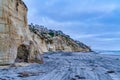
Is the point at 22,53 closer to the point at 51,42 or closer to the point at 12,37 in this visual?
the point at 12,37

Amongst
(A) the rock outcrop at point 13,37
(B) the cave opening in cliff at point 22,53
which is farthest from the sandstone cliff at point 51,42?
(B) the cave opening in cliff at point 22,53

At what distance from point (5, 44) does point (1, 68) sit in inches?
67.1

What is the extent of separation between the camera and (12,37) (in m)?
19.7

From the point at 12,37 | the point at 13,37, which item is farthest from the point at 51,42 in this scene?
the point at 12,37

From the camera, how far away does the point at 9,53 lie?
1894cm

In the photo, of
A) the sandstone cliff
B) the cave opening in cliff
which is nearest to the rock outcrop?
the cave opening in cliff

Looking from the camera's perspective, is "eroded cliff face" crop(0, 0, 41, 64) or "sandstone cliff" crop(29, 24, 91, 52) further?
"sandstone cliff" crop(29, 24, 91, 52)

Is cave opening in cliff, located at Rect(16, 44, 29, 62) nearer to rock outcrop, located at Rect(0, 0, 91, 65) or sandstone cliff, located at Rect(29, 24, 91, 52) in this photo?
rock outcrop, located at Rect(0, 0, 91, 65)

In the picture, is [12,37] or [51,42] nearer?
[12,37]

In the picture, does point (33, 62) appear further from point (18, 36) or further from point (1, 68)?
point (1, 68)

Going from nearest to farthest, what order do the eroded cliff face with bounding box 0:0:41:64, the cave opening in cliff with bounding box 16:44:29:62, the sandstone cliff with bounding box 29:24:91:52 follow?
the eroded cliff face with bounding box 0:0:41:64 → the cave opening in cliff with bounding box 16:44:29:62 → the sandstone cliff with bounding box 29:24:91:52

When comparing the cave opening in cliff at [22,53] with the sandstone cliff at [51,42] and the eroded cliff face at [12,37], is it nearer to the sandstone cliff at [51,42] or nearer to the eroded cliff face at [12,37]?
the eroded cliff face at [12,37]

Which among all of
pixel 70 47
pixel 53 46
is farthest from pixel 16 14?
pixel 70 47

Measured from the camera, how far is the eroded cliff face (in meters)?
18.2
